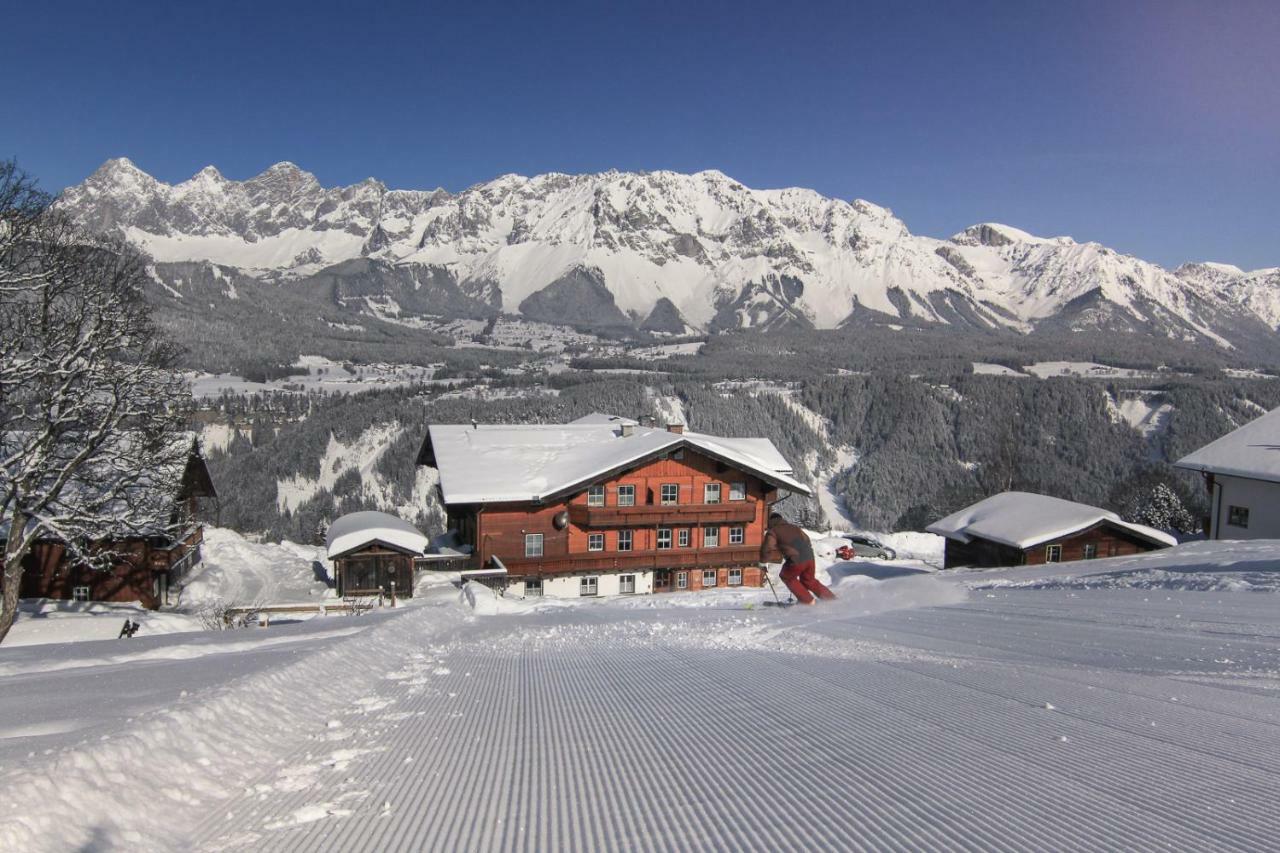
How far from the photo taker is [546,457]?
3338 cm

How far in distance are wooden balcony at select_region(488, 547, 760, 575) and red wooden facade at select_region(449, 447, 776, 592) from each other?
0.04 meters

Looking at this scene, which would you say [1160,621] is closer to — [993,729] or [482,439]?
[993,729]

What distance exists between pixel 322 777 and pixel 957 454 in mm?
178084

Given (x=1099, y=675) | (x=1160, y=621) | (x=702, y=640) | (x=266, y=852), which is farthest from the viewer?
(x=702, y=640)

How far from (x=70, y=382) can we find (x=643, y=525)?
21.6 metres

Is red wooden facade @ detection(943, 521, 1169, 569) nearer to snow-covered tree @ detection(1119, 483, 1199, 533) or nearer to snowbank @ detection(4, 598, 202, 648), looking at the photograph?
snow-covered tree @ detection(1119, 483, 1199, 533)

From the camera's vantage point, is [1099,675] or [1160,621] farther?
[1160,621]

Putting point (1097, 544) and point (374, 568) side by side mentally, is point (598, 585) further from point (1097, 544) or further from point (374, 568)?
Answer: point (1097, 544)

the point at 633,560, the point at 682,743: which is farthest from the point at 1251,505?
the point at 682,743

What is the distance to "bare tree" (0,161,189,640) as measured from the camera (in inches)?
560

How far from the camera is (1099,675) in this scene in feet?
20.3

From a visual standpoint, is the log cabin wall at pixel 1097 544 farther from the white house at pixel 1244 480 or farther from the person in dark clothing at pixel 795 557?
the person in dark clothing at pixel 795 557

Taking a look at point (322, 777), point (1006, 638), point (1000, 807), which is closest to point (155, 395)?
point (322, 777)

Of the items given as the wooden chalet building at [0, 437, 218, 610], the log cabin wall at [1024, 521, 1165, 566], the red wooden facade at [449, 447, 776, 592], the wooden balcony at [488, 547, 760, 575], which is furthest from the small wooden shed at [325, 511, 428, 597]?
the log cabin wall at [1024, 521, 1165, 566]
